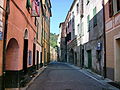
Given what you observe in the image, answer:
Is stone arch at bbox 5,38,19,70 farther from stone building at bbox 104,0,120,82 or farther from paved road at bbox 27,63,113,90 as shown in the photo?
stone building at bbox 104,0,120,82

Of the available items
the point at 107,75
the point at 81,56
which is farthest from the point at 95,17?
the point at 81,56

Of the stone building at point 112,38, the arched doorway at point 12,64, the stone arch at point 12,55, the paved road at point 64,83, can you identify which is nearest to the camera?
the arched doorway at point 12,64

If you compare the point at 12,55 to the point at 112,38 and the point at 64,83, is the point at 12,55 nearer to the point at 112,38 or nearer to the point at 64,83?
the point at 64,83

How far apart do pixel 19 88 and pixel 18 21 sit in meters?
3.18

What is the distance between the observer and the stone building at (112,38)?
11.6m

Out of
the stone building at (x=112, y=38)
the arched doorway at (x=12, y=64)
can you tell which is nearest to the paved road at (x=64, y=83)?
the arched doorway at (x=12, y=64)

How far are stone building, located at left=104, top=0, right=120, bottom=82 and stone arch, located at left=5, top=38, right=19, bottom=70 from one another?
581cm

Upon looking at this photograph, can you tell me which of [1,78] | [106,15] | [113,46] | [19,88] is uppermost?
[106,15]

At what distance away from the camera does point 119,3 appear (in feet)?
38.0

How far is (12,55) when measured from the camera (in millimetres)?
9227

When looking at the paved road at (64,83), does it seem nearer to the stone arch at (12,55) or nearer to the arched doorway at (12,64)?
the arched doorway at (12,64)

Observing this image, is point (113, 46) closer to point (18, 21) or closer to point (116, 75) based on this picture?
point (116, 75)

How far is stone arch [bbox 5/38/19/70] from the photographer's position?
356 inches

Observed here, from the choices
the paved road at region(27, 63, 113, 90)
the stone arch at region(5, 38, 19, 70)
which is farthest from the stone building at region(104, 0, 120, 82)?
the stone arch at region(5, 38, 19, 70)
